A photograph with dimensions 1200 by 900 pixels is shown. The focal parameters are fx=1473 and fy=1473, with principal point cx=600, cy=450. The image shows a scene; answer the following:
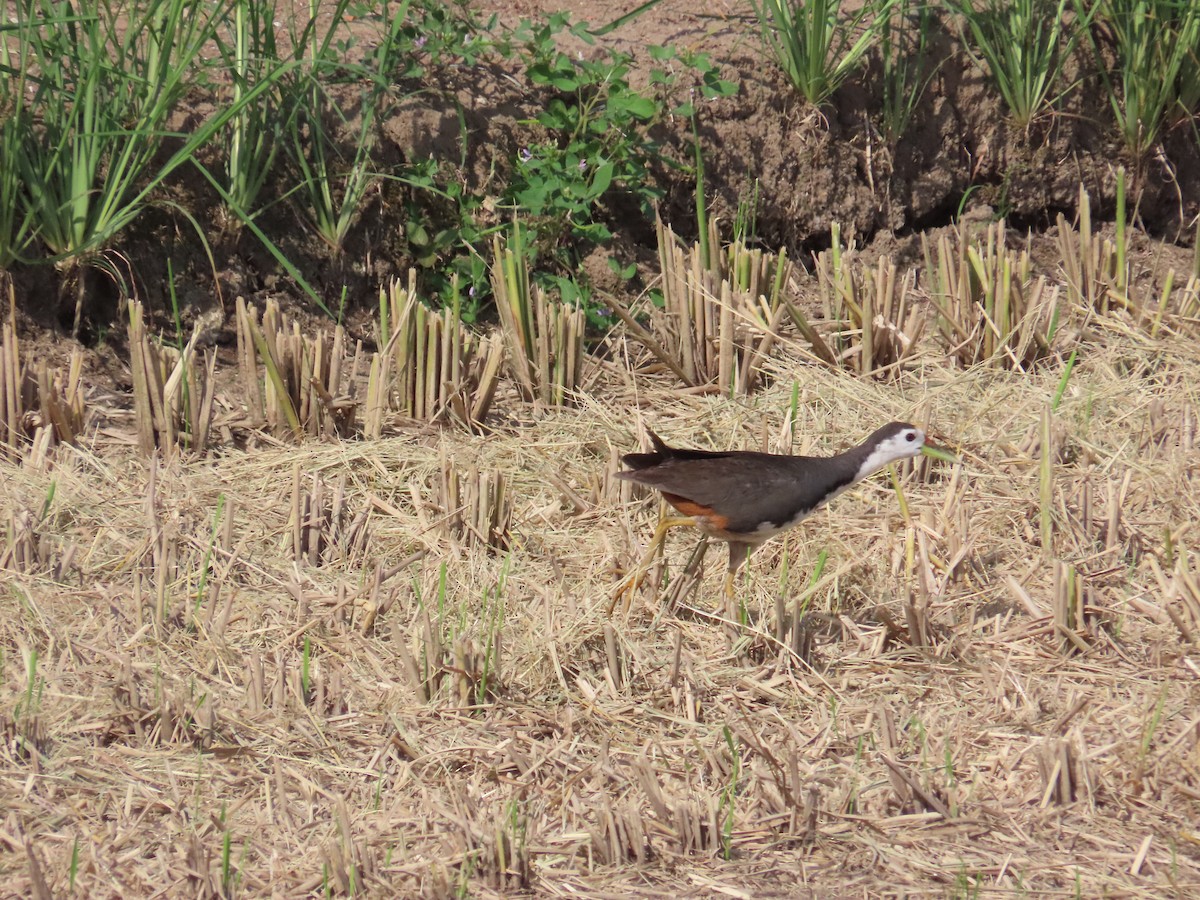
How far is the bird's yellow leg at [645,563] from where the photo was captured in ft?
13.2

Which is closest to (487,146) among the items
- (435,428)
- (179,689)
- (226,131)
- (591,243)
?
(591,243)

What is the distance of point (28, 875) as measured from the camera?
2.93 metres

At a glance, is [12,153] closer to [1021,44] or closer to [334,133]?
[334,133]

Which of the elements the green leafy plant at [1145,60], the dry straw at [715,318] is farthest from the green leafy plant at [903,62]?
the dry straw at [715,318]

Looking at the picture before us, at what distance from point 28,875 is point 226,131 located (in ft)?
10.4

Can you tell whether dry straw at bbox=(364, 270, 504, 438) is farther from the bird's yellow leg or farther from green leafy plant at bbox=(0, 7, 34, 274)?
green leafy plant at bbox=(0, 7, 34, 274)

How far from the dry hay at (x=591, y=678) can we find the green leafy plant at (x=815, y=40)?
5.54ft

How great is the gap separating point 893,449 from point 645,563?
801mm

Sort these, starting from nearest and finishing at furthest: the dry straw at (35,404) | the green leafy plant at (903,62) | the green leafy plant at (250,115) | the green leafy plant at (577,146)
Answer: the dry straw at (35,404) < the green leafy plant at (250,115) < the green leafy plant at (577,146) < the green leafy plant at (903,62)

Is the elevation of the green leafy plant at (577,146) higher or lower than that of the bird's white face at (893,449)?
higher

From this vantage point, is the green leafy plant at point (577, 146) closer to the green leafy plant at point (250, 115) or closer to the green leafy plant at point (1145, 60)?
the green leafy plant at point (250, 115)

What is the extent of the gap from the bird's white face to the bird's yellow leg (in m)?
0.55

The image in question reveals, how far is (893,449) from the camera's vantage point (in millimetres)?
4250

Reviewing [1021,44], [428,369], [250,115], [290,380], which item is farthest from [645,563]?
[1021,44]
